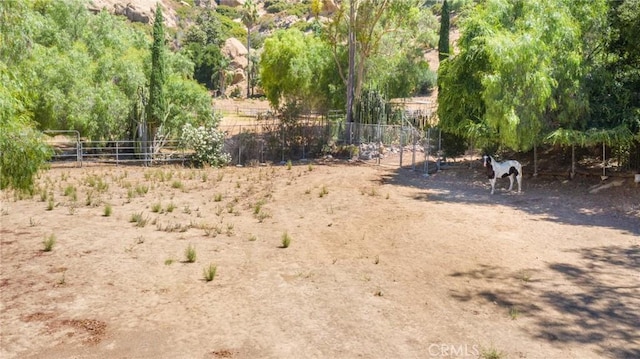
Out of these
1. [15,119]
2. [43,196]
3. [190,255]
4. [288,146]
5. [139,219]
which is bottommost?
[190,255]

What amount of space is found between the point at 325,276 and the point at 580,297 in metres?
4.22

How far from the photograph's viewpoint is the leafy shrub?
27422 mm

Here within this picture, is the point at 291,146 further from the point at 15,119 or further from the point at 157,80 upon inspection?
the point at 15,119

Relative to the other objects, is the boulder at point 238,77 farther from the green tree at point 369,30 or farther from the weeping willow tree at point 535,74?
the weeping willow tree at point 535,74

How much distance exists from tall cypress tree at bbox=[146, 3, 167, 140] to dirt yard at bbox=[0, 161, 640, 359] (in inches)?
464

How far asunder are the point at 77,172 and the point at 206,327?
767 inches

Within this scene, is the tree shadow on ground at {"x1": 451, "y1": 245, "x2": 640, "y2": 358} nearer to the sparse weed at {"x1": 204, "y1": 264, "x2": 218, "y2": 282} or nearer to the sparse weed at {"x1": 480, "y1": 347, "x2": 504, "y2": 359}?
the sparse weed at {"x1": 480, "y1": 347, "x2": 504, "y2": 359}

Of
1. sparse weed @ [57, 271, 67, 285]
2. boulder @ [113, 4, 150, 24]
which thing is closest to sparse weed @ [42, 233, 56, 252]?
sparse weed @ [57, 271, 67, 285]

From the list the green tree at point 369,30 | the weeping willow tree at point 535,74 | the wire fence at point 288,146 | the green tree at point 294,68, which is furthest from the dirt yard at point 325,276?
the green tree at point 294,68

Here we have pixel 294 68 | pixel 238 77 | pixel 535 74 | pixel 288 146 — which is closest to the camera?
pixel 535 74

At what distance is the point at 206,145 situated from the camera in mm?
27562

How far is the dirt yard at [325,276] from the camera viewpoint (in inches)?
269

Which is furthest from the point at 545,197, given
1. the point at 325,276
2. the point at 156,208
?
the point at 156,208
